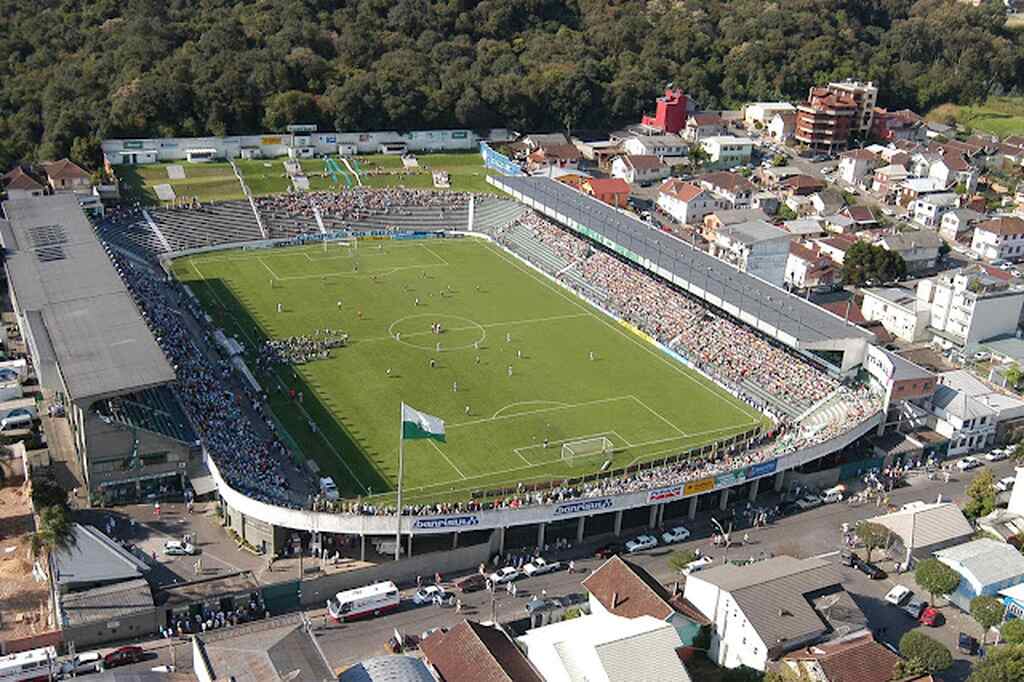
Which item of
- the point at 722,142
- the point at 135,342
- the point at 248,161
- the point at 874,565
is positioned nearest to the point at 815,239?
the point at 722,142

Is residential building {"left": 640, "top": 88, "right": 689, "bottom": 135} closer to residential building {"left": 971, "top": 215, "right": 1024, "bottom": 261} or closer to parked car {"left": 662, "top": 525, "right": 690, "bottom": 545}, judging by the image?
residential building {"left": 971, "top": 215, "right": 1024, "bottom": 261}

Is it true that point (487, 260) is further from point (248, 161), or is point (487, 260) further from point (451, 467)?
point (451, 467)

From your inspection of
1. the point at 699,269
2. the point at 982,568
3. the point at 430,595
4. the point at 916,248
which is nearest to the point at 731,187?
the point at 916,248

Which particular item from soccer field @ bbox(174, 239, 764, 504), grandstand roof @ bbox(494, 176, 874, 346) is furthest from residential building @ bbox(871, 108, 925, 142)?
soccer field @ bbox(174, 239, 764, 504)

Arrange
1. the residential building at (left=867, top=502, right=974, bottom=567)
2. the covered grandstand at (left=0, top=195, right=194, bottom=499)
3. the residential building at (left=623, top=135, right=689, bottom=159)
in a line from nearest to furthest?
the covered grandstand at (left=0, top=195, right=194, bottom=499)
the residential building at (left=867, top=502, right=974, bottom=567)
the residential building at (left=623, top=135, right=689, bottom=159)

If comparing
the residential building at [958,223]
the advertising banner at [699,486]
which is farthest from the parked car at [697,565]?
the residential building at [958,223]

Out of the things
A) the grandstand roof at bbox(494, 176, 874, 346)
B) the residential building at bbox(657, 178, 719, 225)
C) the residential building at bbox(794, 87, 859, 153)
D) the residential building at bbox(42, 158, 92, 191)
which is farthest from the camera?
the residential building at bbox(794, 87, 859, 153)
